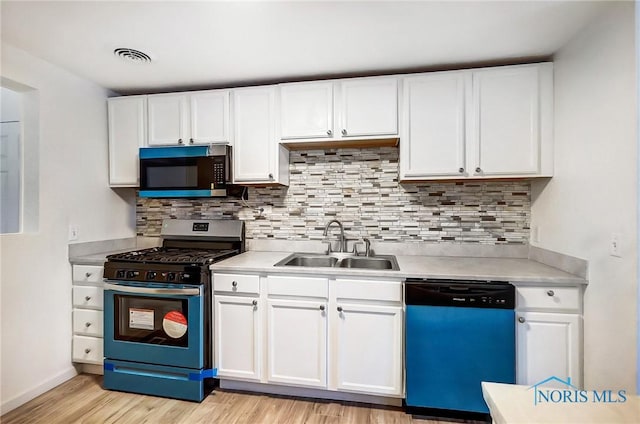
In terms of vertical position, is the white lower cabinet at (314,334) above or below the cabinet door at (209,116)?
below

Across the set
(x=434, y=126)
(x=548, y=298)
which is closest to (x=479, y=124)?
(x=434, y=126)

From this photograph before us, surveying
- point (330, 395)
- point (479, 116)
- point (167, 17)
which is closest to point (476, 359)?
point (330, 395)

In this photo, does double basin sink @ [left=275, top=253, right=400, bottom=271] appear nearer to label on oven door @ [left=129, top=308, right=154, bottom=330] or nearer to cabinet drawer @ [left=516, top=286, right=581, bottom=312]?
cabinet drawer @ [left=516, top=286, right=581, bottom=312]

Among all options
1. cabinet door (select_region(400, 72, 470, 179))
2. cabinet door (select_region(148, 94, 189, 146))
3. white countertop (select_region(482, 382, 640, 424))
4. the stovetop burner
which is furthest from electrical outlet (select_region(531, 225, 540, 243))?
cabinet door (select_region(148, 94, 189, 146))

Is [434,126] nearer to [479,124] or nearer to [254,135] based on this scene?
[479,124]

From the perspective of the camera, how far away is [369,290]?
1924 mm

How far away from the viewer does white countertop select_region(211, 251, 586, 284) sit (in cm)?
176

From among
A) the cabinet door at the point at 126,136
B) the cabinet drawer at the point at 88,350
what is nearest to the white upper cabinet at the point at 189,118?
the cabinet door at the point at 126,136

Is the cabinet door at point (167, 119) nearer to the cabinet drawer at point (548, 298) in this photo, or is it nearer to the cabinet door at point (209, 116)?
the cabinet door at point (209, 116)

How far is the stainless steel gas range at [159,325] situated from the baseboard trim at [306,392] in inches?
8.1

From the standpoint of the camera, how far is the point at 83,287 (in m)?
2.34

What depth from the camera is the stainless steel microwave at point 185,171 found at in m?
2.35

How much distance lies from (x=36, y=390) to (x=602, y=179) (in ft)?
11.9

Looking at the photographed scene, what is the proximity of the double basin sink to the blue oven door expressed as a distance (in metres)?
0.74
